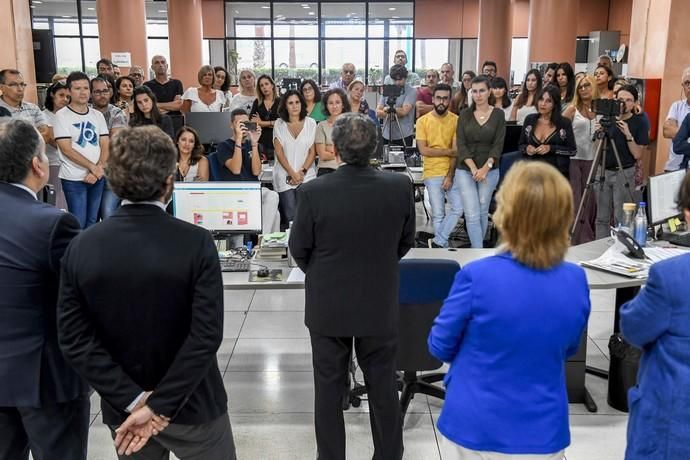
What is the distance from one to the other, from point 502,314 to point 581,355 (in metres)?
2.01

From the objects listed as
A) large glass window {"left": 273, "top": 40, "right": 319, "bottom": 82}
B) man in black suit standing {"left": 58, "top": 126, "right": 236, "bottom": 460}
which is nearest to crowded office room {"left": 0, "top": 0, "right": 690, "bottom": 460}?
man in black suit standing {"left": 58, "top": 126, "right": 236, "bottom": 460}

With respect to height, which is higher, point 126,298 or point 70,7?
point 70,7

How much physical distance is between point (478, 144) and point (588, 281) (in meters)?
2.61

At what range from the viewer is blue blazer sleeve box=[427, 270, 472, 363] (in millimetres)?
1854

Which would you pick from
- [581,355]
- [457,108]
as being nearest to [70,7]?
[457,108]

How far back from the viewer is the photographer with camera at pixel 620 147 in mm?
5371

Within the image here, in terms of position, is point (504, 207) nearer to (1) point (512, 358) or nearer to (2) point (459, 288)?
(2) point (459, 288)

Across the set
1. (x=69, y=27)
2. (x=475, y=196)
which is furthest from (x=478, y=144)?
(x=69, y=27)

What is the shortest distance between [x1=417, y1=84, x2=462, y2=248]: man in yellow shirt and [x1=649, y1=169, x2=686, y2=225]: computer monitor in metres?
1.97

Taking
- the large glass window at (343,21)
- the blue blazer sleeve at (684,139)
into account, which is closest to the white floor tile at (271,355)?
the blue blazer sleeve at (684,139)

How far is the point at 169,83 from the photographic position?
25.1 feet

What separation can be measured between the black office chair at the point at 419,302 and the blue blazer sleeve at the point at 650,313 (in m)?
1.21

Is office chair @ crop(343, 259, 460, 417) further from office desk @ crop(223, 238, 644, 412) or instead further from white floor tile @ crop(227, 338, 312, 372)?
white floor tile @ crop(227, 338, 312, 372)

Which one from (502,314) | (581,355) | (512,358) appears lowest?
(581,355)
